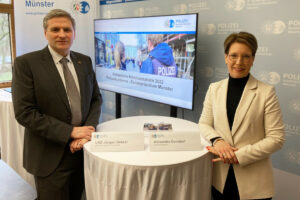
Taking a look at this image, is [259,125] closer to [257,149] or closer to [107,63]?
[257,149]

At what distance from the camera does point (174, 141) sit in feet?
5.53

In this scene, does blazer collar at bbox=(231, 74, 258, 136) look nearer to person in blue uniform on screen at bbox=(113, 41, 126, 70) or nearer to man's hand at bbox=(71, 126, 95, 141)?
man's hand at bbox=(71, 126, 95, 141)

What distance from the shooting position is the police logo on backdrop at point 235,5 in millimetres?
2385

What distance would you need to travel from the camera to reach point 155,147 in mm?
1672

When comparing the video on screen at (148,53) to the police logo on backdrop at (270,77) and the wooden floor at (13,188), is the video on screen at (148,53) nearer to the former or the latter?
the police logo on backdrop at (270,77)

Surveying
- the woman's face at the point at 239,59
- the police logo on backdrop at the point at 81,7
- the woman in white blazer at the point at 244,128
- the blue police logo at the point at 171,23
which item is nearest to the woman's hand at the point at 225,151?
the woman in white blazer at the point at 244,128

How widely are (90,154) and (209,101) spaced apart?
798 mm

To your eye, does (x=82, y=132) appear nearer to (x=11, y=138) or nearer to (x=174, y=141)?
(x=174, y=141)

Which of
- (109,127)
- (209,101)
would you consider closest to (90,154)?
(109,127)

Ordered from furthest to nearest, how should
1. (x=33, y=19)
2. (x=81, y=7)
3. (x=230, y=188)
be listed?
(x=81, y=7) → (x=33, y=19) → (x=230, y=188)

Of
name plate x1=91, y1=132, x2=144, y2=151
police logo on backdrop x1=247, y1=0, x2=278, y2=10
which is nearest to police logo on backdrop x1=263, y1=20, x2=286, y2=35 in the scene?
police logo on backdrop x1=247, y1=0, x2=278, y2=10

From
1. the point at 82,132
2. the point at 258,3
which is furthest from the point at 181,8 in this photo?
the point at 82,132

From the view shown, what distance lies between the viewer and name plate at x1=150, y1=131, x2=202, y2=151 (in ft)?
5.49

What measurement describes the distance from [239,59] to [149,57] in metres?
1.56
